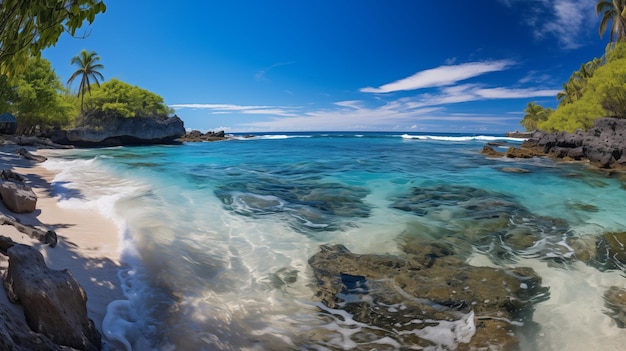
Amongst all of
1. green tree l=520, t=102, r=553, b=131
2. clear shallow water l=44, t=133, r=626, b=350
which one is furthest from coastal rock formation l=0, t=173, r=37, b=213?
green tree l=520, t=102, r=553, b=131

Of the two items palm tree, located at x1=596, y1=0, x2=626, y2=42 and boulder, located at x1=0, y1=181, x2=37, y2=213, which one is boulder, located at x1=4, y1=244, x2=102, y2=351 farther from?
palm tree, located at x1=596, y1=0, x2=626, y2=42

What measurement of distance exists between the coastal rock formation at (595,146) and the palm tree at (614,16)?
1779 cm

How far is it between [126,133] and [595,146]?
54.2 meters

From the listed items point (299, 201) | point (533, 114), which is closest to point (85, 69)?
point (299, 201)

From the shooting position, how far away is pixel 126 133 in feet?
158

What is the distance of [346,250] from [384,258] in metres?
0.83

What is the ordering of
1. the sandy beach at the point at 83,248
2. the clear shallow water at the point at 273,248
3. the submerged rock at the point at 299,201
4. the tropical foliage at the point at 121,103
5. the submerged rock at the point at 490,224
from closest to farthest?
1. the clear shallow water at the point at 273,248
2. the sandy beach at the point at 83,248
3. the submerged rock at the point at 490,224
4. the submerged rock at the point at 299,201
5. the tropical foliage at the point at 121,103

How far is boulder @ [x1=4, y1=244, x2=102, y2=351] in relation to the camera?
2.60 meters

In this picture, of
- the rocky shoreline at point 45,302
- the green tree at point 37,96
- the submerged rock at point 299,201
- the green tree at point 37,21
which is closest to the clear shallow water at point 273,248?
the submerged rock at point 299,201

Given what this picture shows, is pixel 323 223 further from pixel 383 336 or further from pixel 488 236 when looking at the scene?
pixel 383 336

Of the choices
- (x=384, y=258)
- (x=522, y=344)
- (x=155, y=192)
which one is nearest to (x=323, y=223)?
(x=384, y=258)

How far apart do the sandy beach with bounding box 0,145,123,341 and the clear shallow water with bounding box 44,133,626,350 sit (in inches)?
7.8

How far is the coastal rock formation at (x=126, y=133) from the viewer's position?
135 feet

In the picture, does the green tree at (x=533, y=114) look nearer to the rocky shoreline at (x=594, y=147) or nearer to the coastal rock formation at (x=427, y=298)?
the rocky shoreline at (x=594, y=147)
